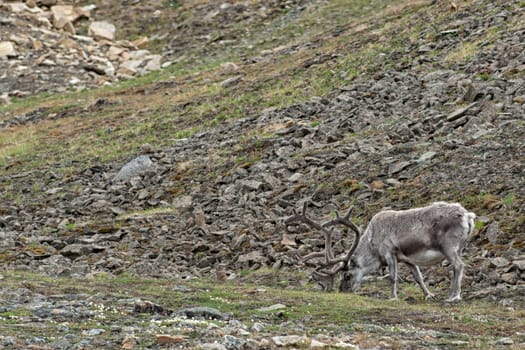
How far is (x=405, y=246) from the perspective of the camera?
1642 centimetres

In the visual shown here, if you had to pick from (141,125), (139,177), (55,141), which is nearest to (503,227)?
(139,177)

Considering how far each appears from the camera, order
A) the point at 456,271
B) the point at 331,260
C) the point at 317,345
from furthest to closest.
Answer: the point at 331,260 < the point at 456,271 < the point at 317,345

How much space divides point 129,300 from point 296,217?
4552 mm

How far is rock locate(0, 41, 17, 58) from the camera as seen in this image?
163ft

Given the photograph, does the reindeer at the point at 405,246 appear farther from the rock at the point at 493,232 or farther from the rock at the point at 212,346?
the rock at the point at 212,346

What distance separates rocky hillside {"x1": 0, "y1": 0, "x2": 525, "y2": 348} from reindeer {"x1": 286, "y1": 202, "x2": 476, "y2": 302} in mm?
923

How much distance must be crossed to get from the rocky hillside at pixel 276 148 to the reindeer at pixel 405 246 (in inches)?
36.3

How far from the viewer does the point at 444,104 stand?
26.5 meters

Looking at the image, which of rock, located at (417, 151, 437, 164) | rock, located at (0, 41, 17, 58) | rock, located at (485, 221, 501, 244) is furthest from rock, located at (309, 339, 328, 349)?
rock, located at (0, 41, 17, 58)

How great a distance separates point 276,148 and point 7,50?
2672 centimetres

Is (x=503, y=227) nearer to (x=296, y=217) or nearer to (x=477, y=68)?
(x=296, y=217)

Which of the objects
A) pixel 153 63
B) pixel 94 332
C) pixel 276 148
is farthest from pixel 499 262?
pixel 153 63

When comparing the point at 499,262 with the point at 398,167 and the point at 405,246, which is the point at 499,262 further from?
the point at 398,167

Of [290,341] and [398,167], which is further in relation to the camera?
[398,167]
